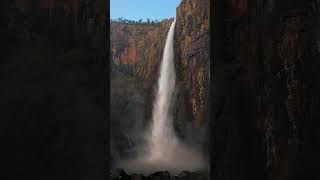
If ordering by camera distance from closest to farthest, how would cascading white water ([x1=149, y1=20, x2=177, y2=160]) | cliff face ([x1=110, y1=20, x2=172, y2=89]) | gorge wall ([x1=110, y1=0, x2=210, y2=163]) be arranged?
gorge wall ([x1=110, y1=0, x2=210, y2=163]) < cascading white water ([x1=149, y1=20, x2=177, y2=160]) < cliff face ([x1=110, y1=20, x2=172, y2=89])

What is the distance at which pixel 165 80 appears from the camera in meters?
23.5

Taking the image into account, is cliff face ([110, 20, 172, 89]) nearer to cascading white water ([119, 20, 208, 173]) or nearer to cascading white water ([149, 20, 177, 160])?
cascading white water ([149, 20, 177, 160])

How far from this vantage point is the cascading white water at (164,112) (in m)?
21.9
